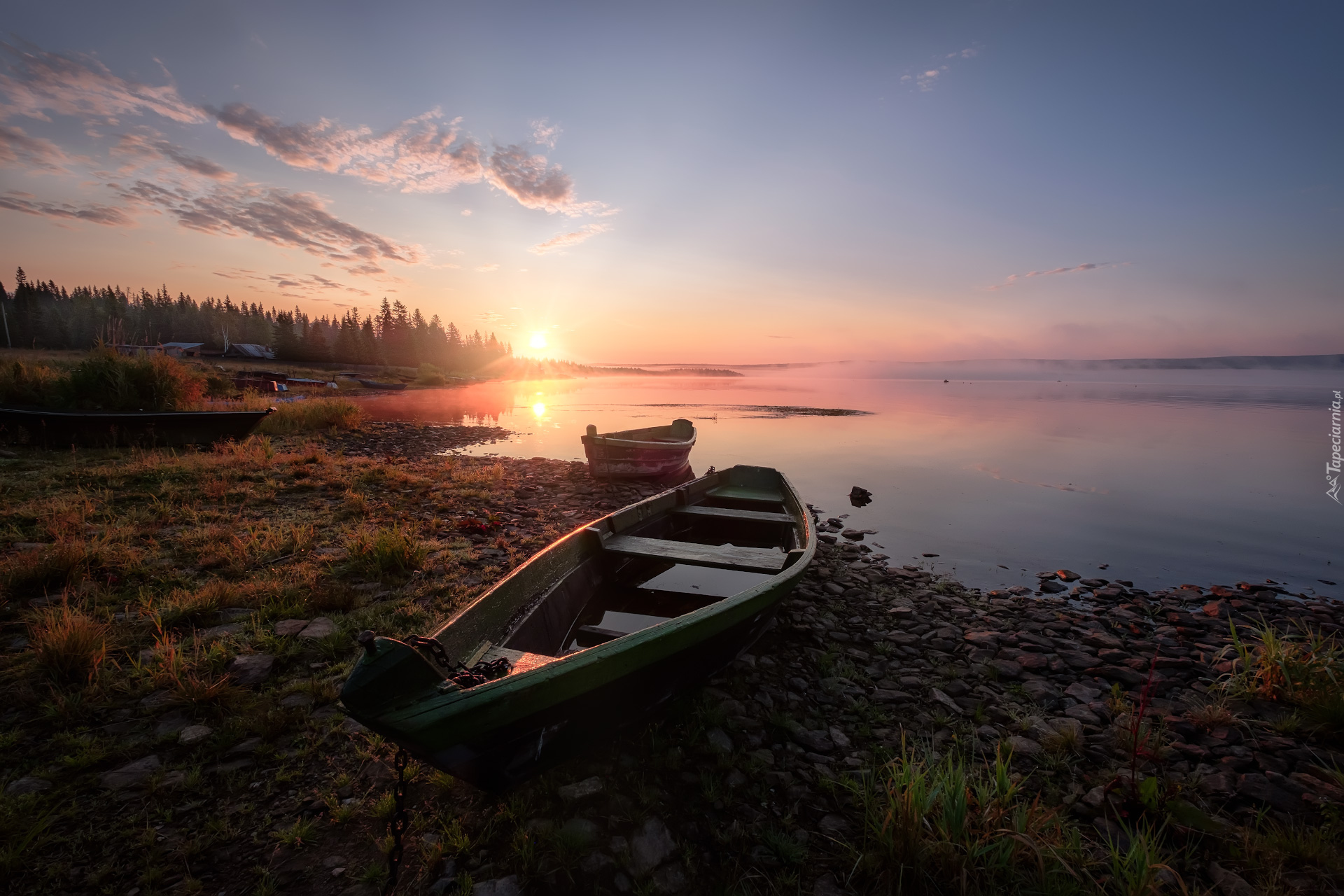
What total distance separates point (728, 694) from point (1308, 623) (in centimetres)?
980

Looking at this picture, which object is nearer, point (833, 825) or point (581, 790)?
point (833, 825)

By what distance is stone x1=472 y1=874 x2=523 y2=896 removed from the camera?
292cm

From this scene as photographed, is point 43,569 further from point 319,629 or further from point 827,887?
point 827,887

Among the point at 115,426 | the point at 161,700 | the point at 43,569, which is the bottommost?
the point at 161,700

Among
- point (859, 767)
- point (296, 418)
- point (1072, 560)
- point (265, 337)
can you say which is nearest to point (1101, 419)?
point (1072, 560)

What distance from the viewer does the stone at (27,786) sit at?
323 cm

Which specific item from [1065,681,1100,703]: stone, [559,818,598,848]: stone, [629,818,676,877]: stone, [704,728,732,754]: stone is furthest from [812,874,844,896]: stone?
[1065,681,1100,703]: stone

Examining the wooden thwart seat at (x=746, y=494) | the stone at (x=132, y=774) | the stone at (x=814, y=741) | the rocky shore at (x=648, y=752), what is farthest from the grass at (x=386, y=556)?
the wooden thwart seat at (x=746, y=494)

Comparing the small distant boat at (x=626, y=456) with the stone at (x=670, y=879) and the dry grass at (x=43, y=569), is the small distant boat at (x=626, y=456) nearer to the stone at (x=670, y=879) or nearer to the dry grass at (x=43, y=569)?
the dry grass at (x=43, y=569)

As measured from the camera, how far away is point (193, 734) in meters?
3.87

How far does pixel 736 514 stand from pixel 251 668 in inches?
272

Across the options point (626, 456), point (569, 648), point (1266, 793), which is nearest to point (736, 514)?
point (569, 648)

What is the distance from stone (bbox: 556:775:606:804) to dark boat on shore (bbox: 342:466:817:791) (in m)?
0.34

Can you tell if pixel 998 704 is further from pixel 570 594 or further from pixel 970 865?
pixel 570 594
